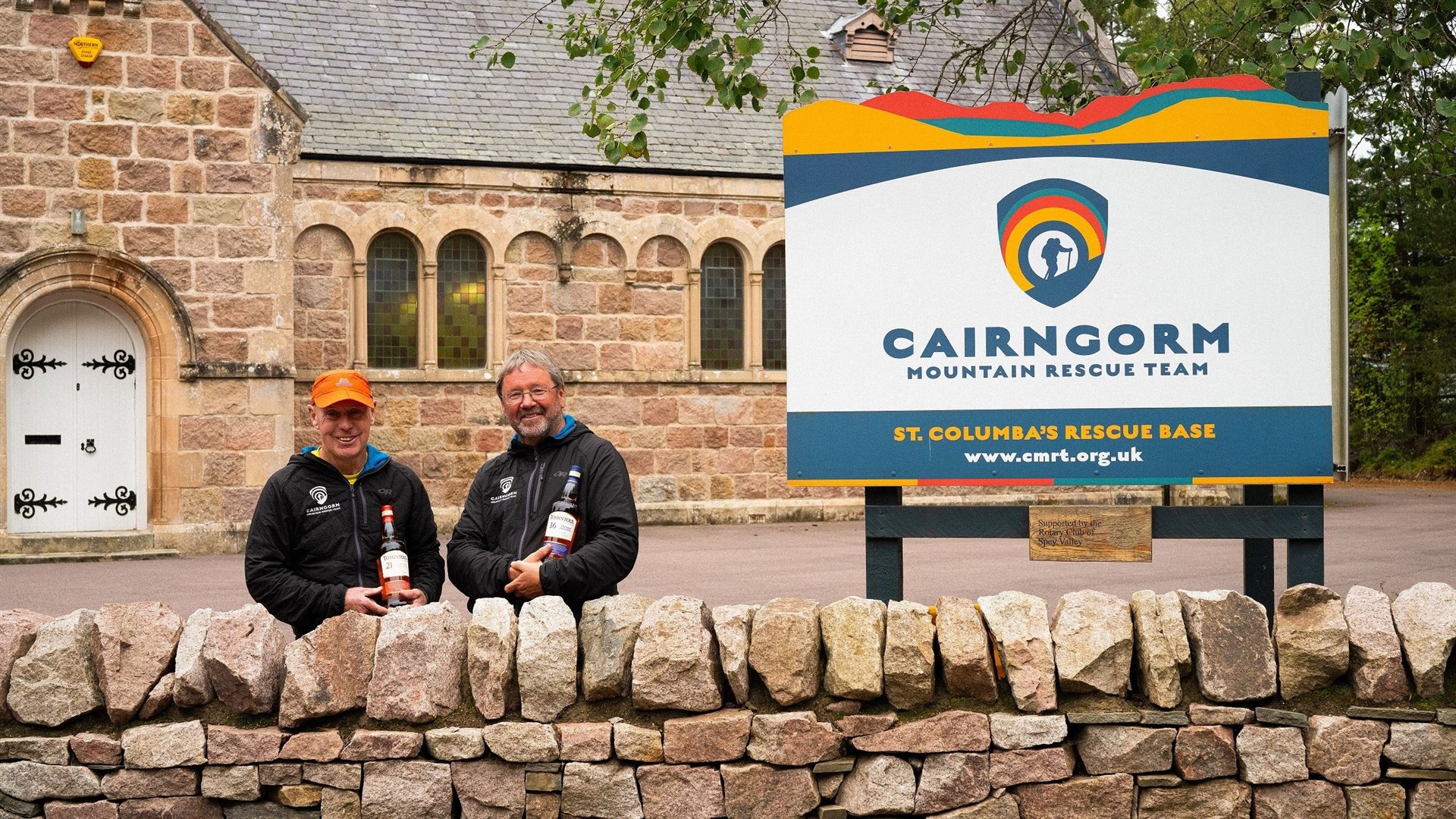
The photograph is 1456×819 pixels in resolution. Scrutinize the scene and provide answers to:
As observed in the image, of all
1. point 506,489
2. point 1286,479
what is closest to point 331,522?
point 506,489

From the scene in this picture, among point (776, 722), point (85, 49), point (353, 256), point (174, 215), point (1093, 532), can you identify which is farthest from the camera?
point (353, 256)

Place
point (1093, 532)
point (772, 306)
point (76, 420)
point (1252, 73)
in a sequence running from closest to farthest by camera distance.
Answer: point (1093, 532) → point (1252, 73) → point (76, 420) → point (772, 306)

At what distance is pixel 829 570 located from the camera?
42.2ft

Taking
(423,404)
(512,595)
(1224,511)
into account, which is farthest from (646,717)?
(423,404)

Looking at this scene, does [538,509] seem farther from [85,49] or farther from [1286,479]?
[85,49]

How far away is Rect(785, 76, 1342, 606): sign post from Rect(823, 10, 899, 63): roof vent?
16233mm

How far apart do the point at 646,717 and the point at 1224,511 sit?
83.6 inches

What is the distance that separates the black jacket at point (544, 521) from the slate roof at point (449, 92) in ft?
41.7

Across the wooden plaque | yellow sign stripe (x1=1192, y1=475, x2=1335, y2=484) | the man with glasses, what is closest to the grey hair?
the man with glasses

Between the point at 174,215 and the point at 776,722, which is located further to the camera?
the point at 174,215

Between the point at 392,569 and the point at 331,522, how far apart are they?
0.27m

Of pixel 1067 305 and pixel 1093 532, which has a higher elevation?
pixel 1067 305

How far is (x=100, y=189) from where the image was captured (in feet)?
47.6

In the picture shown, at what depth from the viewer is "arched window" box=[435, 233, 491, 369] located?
17.6 metres
